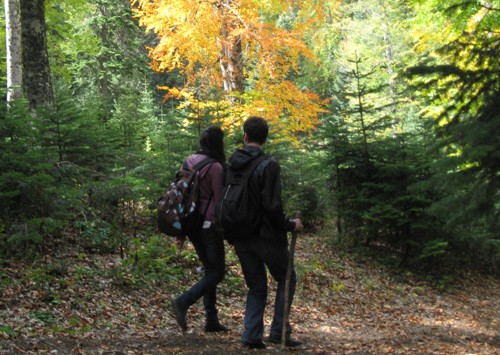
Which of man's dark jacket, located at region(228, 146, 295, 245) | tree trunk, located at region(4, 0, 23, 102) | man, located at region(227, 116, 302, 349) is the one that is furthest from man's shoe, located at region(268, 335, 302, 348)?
tree trunk, located at region(4, 0, 23, 102)

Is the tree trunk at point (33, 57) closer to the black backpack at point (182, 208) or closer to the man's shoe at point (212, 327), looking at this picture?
the black backpack at point (182, 208)

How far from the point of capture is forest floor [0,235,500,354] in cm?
510

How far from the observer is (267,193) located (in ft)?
15.4

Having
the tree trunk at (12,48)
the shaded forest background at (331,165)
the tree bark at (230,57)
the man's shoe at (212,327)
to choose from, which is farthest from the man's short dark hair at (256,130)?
the tree bark at (230,57)

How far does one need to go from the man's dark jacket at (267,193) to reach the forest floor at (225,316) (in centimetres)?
115

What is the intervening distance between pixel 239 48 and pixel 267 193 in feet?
34.7

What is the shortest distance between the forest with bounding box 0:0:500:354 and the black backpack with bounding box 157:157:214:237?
3.82ft

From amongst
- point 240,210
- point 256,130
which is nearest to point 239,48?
point 256,130

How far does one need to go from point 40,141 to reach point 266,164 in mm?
4539

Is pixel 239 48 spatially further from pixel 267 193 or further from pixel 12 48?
pixel 267 193

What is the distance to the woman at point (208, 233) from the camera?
523 centimetres

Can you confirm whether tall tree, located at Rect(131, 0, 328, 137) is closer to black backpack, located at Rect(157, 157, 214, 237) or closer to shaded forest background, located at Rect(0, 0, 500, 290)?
shaded forest background, located at Rect(0, 0, 500, 290)

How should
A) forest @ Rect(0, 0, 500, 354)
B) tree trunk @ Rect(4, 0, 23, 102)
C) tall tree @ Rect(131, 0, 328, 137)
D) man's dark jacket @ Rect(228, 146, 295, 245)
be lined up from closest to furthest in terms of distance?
1. man's dark jacket @ Rect(228, 146, 295, 245)
2. forest @ Rect(0, 0, 500, 354)
3. tree trunk @ Rect(4, 0, 23, 102)
4. tall tree @ Rect(131, 0, 328, 137)

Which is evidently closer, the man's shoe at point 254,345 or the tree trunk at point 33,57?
the man's shoe at point 254,345
